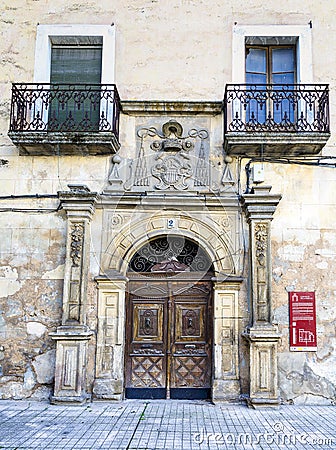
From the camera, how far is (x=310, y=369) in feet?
25.0

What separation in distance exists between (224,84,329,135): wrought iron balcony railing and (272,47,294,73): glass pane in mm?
385

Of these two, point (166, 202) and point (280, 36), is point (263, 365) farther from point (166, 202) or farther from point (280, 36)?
point (280, 36)

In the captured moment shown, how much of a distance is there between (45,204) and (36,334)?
207 centimetres

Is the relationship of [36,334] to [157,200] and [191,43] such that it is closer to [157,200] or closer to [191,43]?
[157,200]

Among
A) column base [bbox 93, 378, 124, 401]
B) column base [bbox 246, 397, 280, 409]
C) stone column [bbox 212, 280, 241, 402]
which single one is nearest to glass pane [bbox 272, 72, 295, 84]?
stone column [bbox 212, 280, 241, 402]

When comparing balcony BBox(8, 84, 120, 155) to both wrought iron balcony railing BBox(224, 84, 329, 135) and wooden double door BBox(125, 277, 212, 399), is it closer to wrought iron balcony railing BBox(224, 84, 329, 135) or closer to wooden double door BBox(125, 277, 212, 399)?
wrought iron balcony railing BBox(224, 84, 329, 135)

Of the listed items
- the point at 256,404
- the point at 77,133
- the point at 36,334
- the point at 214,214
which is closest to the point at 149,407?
the point at 256,404

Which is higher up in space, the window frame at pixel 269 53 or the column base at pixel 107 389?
the window frame at pixel 269 53

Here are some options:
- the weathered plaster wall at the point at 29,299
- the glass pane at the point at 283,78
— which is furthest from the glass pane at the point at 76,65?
the glass pane at the point at 283,78

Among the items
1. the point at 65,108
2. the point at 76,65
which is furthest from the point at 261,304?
the point at 76,65

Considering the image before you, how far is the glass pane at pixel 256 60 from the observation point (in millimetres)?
8773

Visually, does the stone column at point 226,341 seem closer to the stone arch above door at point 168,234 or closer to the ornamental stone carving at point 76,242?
the stone arch above door at point 168,234

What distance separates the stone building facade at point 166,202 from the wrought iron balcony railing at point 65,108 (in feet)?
0.12

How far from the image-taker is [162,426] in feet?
20.7
